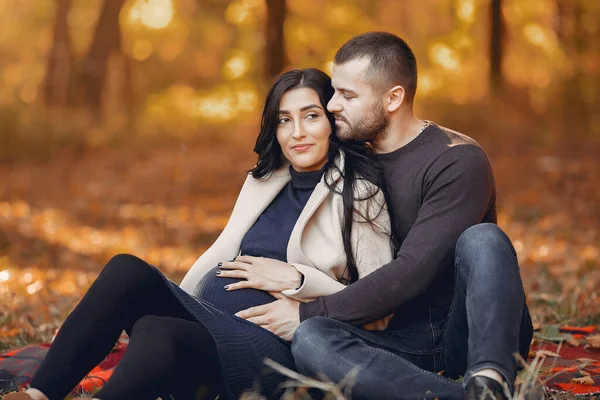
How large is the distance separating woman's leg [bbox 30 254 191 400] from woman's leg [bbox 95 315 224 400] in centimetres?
13

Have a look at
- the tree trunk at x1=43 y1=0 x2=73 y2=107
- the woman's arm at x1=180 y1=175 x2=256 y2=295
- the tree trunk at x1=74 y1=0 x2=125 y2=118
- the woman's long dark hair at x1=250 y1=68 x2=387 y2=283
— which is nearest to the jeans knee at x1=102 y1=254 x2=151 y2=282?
the woman's arm at x1=180 y1=175 x2=256 y2=295

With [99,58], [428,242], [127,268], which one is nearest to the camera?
[127,268]

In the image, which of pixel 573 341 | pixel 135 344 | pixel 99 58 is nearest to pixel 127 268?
pixel 135 344

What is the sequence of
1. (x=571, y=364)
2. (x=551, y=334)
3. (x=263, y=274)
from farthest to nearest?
1. (x=551, y=334)
2. (x=571, y=364)
3. (x=263, y=274)

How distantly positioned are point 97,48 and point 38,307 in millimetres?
10600

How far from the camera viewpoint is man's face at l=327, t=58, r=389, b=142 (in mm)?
3201

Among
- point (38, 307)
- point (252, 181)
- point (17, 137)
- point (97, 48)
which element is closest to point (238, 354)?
point (252, 181)

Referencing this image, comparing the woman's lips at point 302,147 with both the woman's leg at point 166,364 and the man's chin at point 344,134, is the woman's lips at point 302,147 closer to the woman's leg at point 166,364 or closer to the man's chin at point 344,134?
the man's chin at point 344,134

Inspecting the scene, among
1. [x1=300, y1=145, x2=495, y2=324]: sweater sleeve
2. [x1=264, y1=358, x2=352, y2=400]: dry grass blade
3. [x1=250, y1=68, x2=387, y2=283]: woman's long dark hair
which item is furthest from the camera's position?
[x1=250, y1=68, x2=387, y2=283]: woman's long dark hair

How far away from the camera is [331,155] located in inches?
128

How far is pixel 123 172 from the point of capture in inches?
471

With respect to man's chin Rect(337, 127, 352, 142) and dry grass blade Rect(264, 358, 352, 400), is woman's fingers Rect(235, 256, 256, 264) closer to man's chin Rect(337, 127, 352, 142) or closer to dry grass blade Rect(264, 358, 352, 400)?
dry grass blade Rect(264, 358, 352, 400)

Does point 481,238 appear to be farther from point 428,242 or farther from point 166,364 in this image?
point 166,364

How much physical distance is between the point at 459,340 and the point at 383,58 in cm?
119
